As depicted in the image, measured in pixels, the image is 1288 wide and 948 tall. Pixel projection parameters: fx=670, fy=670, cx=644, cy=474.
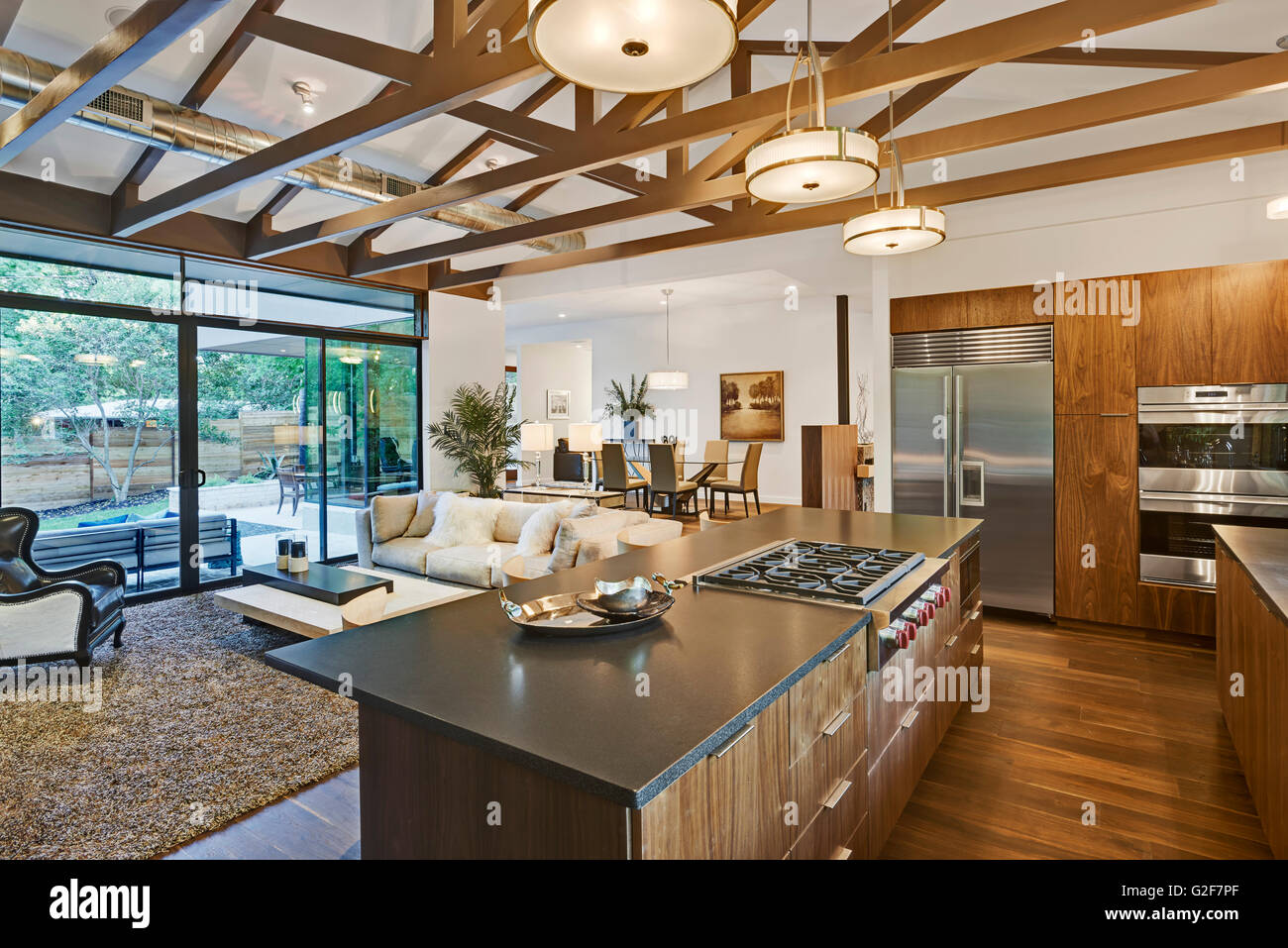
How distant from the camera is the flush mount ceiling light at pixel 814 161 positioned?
80.4 inches

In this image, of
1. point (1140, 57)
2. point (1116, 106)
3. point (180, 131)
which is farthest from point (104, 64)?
point (1140, 57)

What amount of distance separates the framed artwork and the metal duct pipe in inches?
241

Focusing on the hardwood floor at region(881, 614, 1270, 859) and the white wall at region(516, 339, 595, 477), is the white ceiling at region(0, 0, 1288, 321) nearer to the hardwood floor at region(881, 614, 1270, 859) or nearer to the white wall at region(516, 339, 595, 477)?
the hardwood floor at region(881, 614, 1270, 859)

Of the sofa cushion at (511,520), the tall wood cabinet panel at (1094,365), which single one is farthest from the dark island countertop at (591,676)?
the tall wood cabinet panel at (1094,365)

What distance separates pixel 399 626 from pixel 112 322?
5.11 meters

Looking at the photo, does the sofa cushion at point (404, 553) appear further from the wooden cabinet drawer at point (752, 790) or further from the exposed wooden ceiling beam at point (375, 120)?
the wooden cabinet drawer at point (752, 790)

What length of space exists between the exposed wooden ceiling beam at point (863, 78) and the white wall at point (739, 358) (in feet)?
22.1

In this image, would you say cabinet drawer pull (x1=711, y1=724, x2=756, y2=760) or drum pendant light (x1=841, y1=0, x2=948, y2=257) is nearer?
cabinet drawer pull (x1=711, y1=724, x2=756, y2=760)

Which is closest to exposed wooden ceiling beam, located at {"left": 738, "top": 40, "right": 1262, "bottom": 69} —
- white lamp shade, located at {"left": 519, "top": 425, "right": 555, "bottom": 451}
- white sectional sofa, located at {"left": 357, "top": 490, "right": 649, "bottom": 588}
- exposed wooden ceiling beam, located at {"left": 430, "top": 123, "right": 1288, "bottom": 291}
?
exposed wooden ceiling beam, located at {"left": 430, "top": 123, "right": 1288, "bottom": 291}

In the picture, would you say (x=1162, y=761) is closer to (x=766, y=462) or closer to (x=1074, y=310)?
(x=1074, y=310)

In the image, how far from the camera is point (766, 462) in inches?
414

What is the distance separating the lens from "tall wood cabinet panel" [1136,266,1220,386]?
13.0ft

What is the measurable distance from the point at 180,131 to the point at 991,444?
536 cm
